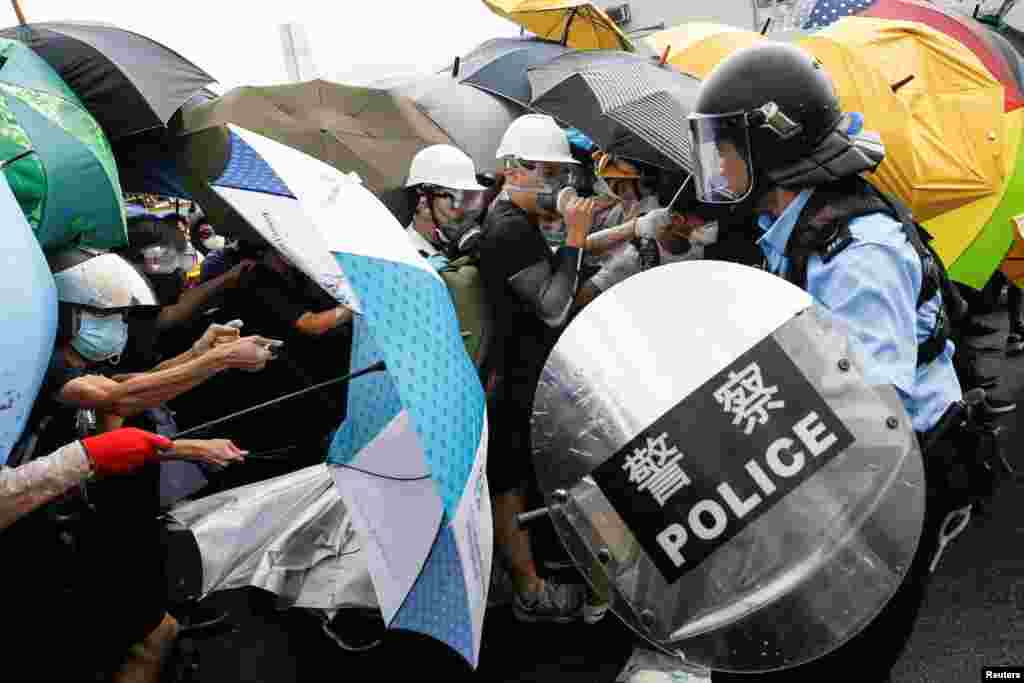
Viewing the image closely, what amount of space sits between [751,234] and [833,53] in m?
1.87

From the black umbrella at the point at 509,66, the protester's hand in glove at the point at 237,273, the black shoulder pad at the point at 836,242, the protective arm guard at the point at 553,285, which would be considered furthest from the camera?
the black umbrella at the point at 509,66

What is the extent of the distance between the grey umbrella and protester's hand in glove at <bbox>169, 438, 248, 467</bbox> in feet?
13.7

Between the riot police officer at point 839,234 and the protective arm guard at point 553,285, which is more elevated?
the riot police officer at point 839,234

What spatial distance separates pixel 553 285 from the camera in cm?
388

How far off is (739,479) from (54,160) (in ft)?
12.4

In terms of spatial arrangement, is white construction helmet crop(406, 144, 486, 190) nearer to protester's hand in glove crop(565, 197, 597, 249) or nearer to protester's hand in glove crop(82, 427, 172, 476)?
protester's hand in glove crop(565, 197, 597, 249)

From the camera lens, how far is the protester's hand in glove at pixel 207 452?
9.64 ft

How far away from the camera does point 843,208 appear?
2330 mm

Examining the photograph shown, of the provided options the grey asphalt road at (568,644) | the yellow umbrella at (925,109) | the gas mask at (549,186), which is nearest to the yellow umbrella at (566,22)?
the yellow umbrella at (925,109)

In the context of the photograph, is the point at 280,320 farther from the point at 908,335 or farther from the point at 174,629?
the point at 908,335

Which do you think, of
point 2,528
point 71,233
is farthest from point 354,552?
point 71,233

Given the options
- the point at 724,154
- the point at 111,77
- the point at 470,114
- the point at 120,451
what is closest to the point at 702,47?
the point at 470,114

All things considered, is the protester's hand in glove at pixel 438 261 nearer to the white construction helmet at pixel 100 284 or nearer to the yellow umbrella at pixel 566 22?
the white construction helmet at pixel 100 284

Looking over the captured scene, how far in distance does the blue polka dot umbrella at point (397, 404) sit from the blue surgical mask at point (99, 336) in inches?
36.1
